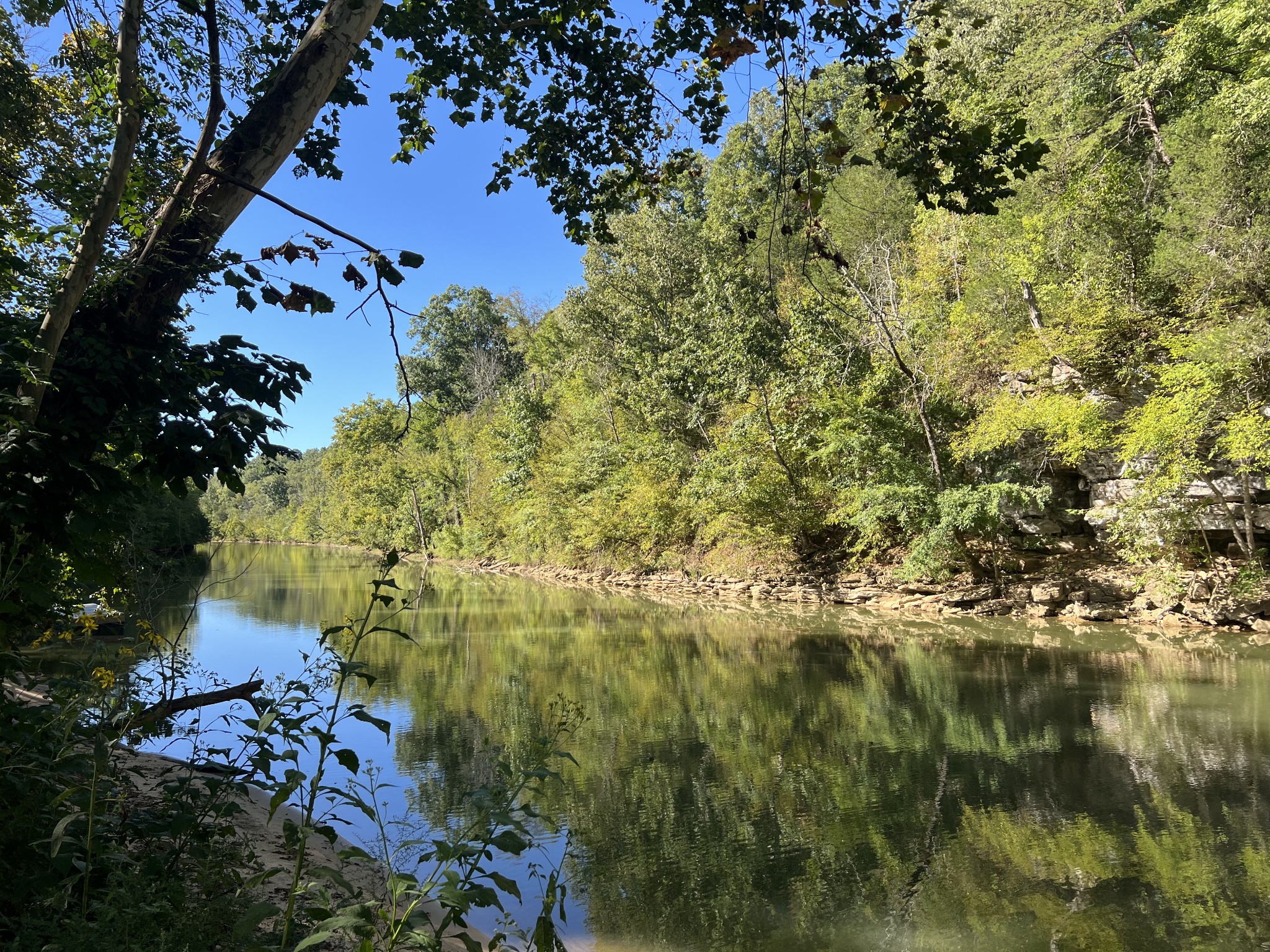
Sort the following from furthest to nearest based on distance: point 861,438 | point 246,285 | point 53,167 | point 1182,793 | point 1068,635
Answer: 1. point 861,438
2. point 1068,635
3. point 1182,793
4. point 53,167
5. point 246,285

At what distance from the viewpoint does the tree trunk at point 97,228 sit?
210cm

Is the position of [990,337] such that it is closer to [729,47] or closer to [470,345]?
[729,47]

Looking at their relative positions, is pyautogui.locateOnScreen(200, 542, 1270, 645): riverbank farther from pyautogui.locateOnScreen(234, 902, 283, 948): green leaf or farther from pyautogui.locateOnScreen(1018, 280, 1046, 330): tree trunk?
pyautogui.locateOnScreen(234, 902, 283, 948): green leaf

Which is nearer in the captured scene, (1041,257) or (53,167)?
(53,167)

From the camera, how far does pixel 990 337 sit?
55.8ft

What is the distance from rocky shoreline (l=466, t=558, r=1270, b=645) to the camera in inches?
484

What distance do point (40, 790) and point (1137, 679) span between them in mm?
11616

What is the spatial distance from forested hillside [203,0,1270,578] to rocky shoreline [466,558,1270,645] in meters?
0.76

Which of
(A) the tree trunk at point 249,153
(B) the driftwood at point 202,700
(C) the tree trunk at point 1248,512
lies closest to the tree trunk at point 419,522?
(B) the driftwood at point 202,700

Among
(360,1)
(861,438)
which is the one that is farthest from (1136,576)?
(360,1)

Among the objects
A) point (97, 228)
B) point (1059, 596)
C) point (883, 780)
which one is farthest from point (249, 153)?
point (1059, 596)

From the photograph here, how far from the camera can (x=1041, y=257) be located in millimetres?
15992

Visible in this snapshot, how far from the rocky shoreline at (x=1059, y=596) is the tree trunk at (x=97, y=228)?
14956 mm

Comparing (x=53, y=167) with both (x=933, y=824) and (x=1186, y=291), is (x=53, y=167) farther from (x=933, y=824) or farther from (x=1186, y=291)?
(x=1186, y=291)
